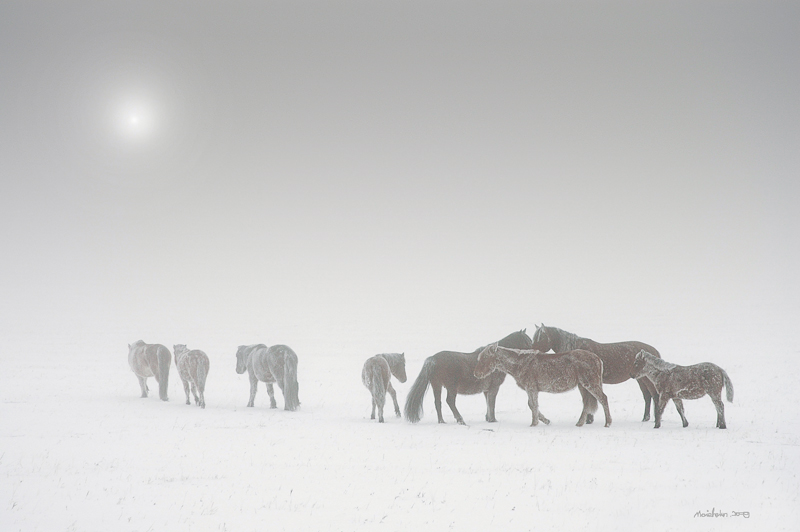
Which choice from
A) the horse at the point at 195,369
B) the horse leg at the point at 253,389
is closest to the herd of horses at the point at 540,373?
the horse leg at the point at 253,389

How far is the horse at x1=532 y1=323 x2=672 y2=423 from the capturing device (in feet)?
48.1

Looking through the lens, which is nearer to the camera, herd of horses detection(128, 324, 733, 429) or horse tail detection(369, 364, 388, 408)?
herd of horses detection(128, 324, 733, 429)

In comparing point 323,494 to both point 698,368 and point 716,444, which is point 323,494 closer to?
point 716,444

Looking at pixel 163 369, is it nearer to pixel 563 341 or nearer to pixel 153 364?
pixel 153 364

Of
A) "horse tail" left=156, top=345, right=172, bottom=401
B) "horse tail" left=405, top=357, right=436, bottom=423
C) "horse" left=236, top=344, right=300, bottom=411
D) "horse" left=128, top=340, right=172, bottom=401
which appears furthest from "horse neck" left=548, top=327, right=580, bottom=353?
"horse" left=128, top=340, right=172, bottom=401

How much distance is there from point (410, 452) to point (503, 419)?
5.09 metres

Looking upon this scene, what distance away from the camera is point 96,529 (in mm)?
7609

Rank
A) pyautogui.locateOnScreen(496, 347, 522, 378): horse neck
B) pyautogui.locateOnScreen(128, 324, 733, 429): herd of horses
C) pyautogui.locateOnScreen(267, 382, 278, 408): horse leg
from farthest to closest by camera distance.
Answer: pyautogui.locateOnScreen(267, 382, 278, 408): horse leg → pyautogui.locateOnScreen(496, 347, 522, 378): horse neck → pyautogui.locateOnScreen(128, 324, 733, 429): herd of horses

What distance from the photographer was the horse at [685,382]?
41.6 ft

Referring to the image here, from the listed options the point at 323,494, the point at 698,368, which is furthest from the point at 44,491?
the point at 698,368

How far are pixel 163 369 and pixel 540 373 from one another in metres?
13.3
